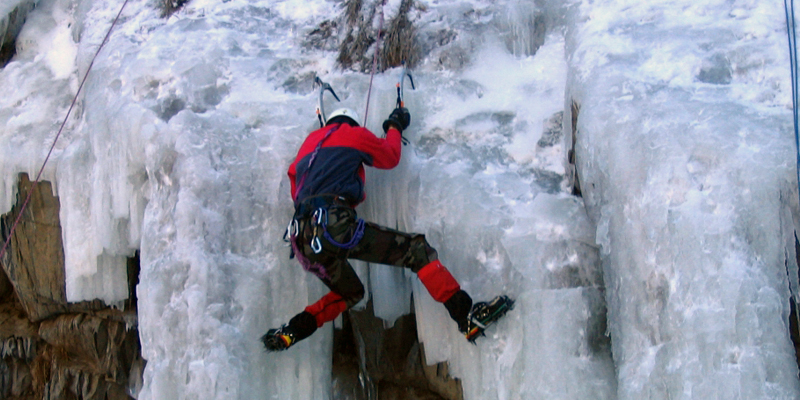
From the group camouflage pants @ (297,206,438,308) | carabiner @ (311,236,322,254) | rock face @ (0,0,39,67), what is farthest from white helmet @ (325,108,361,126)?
rock face @ (0,0,39,67)

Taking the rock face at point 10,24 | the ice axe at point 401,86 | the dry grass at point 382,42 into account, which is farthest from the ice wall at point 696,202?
the rock face at point 10,24

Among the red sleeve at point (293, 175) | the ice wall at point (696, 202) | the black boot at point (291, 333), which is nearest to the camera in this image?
the ice wall at point (696, 202)

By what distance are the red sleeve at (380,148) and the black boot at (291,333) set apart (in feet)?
3.06

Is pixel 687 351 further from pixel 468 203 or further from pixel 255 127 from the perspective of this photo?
pixel 255 127

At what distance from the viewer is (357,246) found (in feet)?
11.9

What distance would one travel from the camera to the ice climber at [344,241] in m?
3.54

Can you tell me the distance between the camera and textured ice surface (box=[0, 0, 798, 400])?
3.04 m

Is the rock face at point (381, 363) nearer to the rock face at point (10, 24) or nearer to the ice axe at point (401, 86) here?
the ice axe at point (401, 86)

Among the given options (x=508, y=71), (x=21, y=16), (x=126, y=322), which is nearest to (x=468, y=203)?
(x=508, y=71)

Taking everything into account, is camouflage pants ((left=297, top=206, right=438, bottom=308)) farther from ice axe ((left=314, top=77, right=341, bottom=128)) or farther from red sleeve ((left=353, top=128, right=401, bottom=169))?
ice axe ((left=314, top=77, right=341, bottom=128))

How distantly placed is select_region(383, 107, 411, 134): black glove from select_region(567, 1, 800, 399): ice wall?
100 cm

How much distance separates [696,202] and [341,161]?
1767mm

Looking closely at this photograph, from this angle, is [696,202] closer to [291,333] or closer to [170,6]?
[291,333]

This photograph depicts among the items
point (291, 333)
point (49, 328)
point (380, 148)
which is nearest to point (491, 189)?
point (380, 148)
